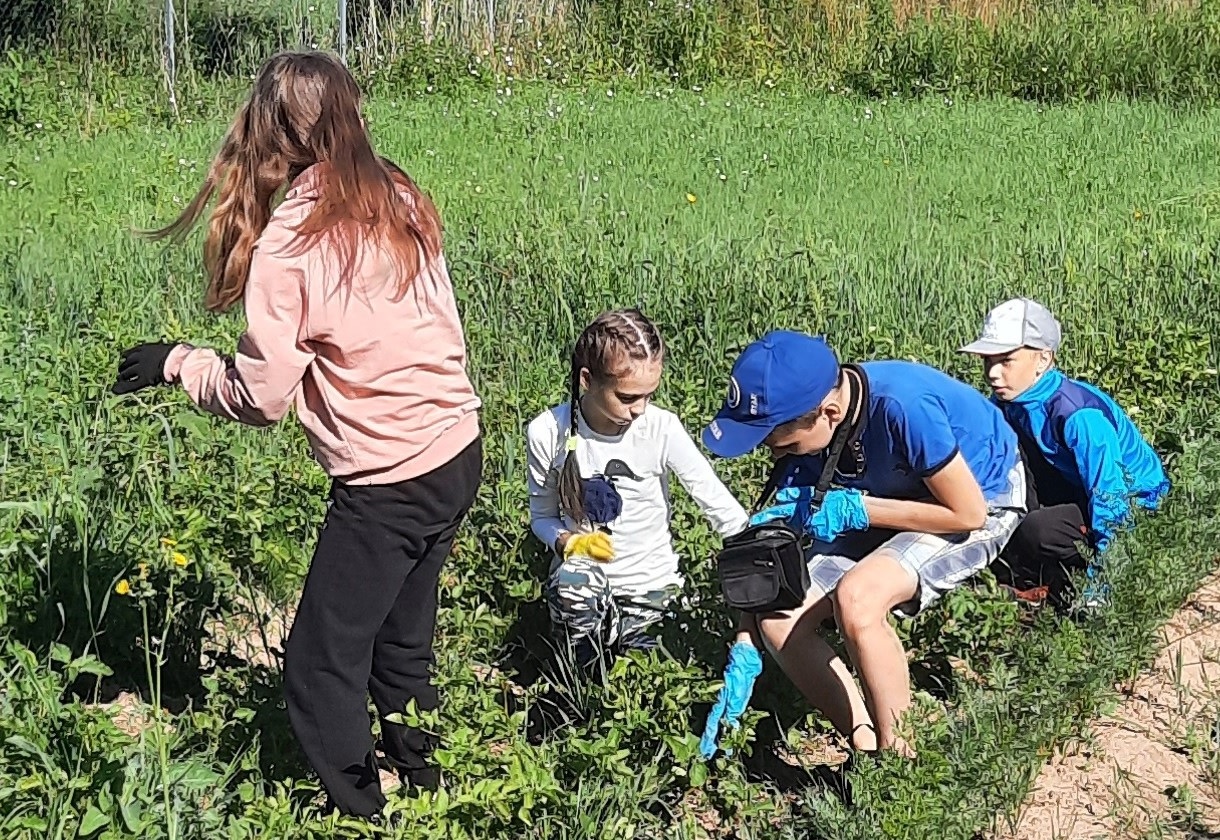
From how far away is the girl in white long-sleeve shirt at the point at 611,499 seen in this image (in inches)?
136

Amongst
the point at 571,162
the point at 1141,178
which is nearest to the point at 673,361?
the point at 571,162

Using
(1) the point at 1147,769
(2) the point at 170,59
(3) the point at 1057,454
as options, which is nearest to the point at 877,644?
(1) the point at 1147,769

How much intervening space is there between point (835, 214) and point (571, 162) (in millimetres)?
2086

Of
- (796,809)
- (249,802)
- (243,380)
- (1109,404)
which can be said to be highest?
(243,380)

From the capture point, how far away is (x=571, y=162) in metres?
9.32

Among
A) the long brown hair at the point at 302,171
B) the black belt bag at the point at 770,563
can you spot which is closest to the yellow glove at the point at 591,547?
the black belt bag at the point at 770,563

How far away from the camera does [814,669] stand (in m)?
3.39

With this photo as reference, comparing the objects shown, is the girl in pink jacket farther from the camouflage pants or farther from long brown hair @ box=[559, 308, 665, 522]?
the camouflage pants

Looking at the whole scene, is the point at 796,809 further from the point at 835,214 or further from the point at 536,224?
the point at 835,214

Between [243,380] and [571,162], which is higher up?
[243,380]

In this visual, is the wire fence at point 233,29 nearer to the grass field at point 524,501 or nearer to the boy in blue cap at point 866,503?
the grass field at point 524,501

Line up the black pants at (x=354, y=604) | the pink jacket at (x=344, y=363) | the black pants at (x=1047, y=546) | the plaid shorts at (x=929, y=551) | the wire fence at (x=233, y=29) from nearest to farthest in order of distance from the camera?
the pink jacket at (x=344, y=363), the black pants at (x=354, y=604), the plaid shorts at (x=929, y=551), the black pants at (x=1047, y=546), the wire fence at (x=233, y=29)

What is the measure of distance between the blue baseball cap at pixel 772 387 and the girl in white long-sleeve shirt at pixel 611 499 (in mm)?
225

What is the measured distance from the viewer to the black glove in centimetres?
271
